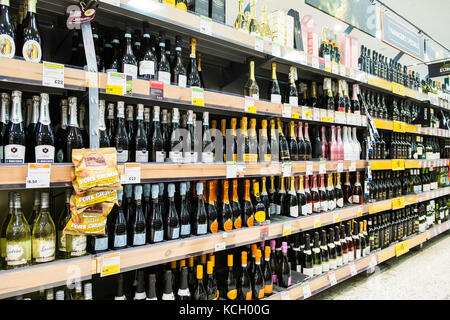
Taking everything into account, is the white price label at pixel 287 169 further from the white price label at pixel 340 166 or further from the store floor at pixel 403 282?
the store floor at pixel 403 282

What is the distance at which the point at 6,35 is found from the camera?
1199mm

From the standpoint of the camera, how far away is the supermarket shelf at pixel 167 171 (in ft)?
3.62

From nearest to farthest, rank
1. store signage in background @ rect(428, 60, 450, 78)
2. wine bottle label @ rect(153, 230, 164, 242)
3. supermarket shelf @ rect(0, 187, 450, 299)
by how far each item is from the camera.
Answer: supermarket shelf @ rect(0, 187, 450, 299) < wine bottle label @ rect(153, 230, 164, 242) < store signage in background @ rect(428, 60, 450, 78)

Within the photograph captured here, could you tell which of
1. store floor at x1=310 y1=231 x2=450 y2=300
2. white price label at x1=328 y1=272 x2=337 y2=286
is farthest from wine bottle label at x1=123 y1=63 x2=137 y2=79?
store floor at x1=310 y1=231 x2=450 y2=300

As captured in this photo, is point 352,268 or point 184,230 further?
point 352,268

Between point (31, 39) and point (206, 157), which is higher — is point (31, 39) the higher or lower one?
the higher one

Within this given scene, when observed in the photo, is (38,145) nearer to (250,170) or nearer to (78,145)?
(78,145)

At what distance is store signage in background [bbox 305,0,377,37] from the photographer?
2519 mm

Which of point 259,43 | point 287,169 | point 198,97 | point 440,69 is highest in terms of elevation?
point 440,69

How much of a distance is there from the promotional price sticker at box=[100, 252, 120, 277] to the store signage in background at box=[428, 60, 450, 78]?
5227mm

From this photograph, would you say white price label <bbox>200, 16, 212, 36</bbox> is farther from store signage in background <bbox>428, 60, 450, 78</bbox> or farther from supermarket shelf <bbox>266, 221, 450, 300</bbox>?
store signage in background <bbox>428, 60, 450, 78</bbox>

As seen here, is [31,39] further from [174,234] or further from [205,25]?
[174,234]

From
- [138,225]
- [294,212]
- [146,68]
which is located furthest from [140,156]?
[294,212]

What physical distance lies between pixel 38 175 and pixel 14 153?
17cm
